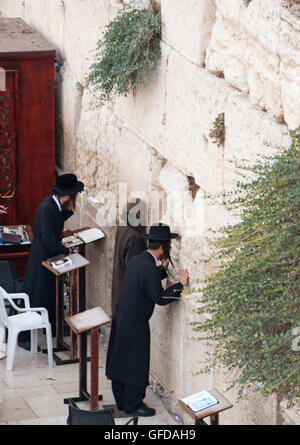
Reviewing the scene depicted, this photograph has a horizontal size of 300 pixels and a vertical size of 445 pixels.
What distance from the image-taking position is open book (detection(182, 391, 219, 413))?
200 inches

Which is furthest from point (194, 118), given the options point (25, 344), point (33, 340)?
point (25, 344)

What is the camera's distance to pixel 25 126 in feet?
30.1

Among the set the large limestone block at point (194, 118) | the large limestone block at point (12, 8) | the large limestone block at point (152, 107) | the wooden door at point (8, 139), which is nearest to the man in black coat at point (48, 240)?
the large limestone block at point (152, 107)

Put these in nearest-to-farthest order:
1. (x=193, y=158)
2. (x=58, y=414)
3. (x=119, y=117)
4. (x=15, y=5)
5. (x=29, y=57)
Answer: (x=193, y=158) → (x=58, y=414) → (x=119, y=117) → (x=29, y=57) → (x=15, y=5)

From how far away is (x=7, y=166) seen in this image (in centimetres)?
915

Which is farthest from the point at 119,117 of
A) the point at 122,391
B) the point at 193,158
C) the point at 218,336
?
the point at 218,336

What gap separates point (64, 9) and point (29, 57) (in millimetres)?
636

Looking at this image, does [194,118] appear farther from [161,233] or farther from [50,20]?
[50,20]

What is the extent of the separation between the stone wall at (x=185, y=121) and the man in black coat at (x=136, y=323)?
0.63 ft

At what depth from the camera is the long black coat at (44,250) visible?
7.66 m

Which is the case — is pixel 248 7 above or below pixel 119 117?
above

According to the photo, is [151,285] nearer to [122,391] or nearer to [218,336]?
[122,391]

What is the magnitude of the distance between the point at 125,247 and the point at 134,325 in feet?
2.61

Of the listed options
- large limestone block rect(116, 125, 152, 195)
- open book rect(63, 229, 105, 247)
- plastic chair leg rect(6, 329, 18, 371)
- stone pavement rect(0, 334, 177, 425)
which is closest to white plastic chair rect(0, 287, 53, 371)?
plastic chair leg rect(6, 329, 18, 371)
